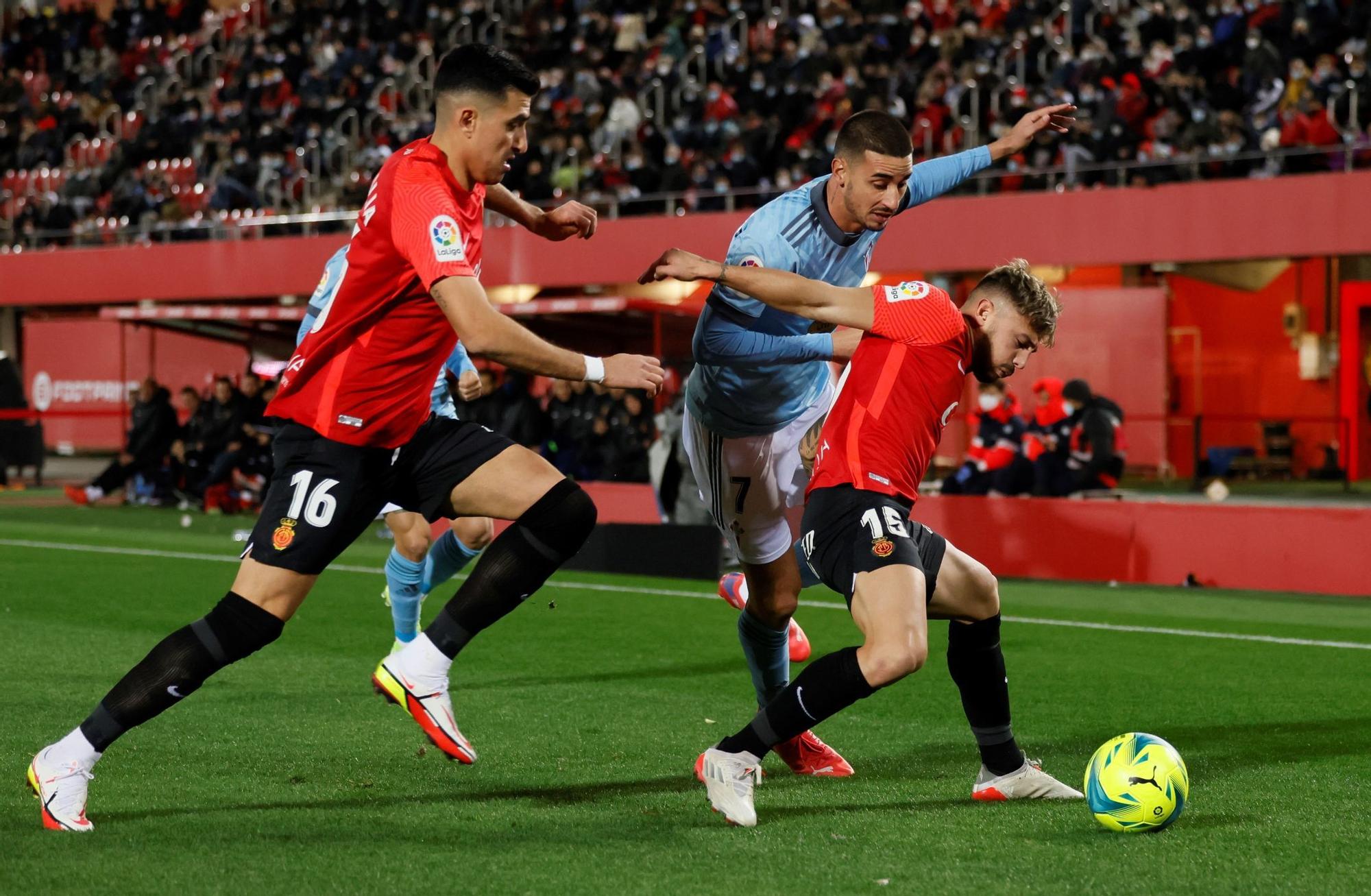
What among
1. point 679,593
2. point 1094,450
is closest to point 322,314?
point 679,593

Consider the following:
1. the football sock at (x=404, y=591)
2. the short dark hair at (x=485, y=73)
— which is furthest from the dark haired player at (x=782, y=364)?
the football sock at (x=404, y=591)

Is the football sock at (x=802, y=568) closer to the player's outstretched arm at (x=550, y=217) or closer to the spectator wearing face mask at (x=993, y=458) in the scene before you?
the player's outstretched arm at (x=550, y=217)

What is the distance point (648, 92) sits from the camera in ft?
88.6

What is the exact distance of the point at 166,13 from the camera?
125ft

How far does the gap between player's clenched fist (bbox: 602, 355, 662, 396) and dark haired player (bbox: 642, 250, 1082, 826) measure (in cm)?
30

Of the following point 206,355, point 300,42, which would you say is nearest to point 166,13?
point 300,42

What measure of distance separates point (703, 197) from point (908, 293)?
19375 mm

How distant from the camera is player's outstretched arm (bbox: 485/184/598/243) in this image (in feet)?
18.6

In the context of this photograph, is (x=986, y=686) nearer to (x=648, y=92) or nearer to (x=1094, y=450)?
(x=1094, y=450)

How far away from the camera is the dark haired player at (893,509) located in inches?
186

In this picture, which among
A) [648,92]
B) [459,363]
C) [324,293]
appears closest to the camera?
[324,293]

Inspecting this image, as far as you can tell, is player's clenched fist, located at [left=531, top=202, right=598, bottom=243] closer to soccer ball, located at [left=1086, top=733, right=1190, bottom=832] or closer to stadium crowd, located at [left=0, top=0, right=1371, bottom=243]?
soccer ball, located at [left=1086, top=733, right=1190, bottom=832]

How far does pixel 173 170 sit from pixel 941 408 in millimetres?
29774

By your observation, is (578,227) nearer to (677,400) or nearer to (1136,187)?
(677,400)
